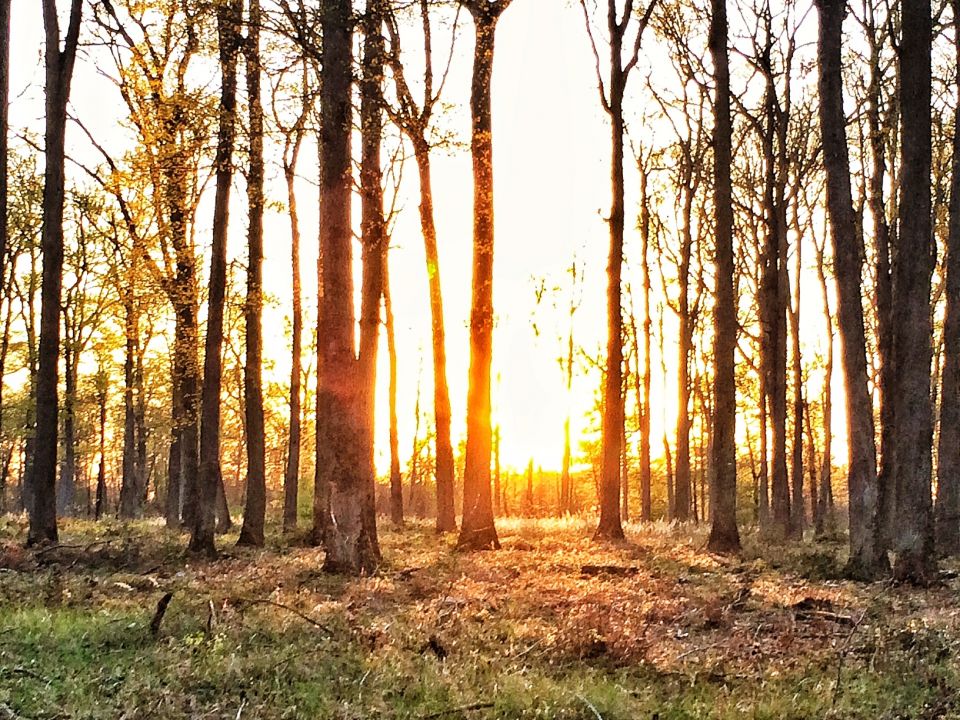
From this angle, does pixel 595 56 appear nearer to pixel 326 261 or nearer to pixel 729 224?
pixel 729 224

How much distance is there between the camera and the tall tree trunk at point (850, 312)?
12.3 m

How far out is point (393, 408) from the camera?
2500 cm

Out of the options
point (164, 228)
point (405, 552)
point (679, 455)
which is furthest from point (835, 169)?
point (679, 455)

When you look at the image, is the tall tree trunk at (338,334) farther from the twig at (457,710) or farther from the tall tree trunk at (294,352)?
the tall tree trunk at (294,352)

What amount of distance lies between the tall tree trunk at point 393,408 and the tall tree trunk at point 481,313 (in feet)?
25.5

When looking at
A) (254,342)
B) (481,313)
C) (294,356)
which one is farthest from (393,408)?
(481,313)

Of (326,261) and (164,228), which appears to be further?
(164,228)

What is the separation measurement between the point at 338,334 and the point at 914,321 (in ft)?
27.2

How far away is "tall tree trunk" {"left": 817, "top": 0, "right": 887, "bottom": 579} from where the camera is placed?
12.3 metres

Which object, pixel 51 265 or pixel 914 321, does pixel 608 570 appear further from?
pixel 51 265

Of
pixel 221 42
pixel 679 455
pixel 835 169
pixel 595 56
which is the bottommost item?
pixel 679 455

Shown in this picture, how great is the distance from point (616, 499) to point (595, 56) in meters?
10.5

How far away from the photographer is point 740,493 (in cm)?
4831

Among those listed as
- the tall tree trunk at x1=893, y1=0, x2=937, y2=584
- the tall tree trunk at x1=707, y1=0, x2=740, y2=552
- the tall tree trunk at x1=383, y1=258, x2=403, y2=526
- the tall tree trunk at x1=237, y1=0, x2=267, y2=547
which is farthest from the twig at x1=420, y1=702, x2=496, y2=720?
the tall tree trunk at x1=383, y1=258, x2=403, y2=526
